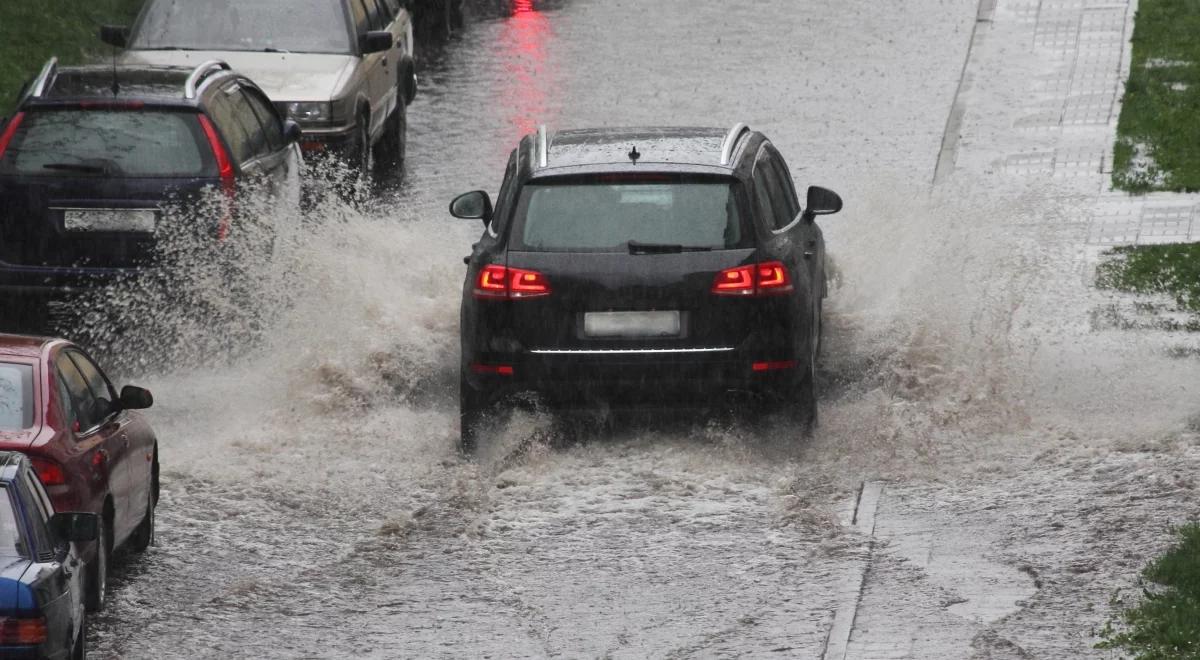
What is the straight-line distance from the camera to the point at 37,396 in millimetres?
9656

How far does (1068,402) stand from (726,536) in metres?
3.33

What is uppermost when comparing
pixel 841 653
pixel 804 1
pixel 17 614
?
pixel 17 614

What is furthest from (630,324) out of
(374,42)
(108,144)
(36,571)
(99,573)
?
(374,42)

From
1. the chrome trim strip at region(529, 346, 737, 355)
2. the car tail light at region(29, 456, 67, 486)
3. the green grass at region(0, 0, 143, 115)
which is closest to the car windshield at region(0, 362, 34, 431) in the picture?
the car tail light at region(29, 456, 67, 486)

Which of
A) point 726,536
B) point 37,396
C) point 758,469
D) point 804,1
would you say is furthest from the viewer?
point 804,1

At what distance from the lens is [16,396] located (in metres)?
9.62

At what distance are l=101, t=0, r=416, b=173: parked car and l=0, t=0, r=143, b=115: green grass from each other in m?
2.76

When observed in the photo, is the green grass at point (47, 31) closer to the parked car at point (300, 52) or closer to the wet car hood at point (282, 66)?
the parked car at point (300, 52)

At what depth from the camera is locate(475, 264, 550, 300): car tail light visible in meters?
12.0

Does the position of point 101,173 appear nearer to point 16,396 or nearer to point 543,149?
point 543,149

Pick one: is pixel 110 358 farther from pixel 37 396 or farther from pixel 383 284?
pixel 37 396

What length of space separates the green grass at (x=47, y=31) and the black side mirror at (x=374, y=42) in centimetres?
419

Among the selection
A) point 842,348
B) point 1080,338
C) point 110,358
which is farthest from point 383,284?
point 1080,338

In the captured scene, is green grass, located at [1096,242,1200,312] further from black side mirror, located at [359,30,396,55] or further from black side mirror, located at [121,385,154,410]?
black side mirror, located at [121,385,154,410]
